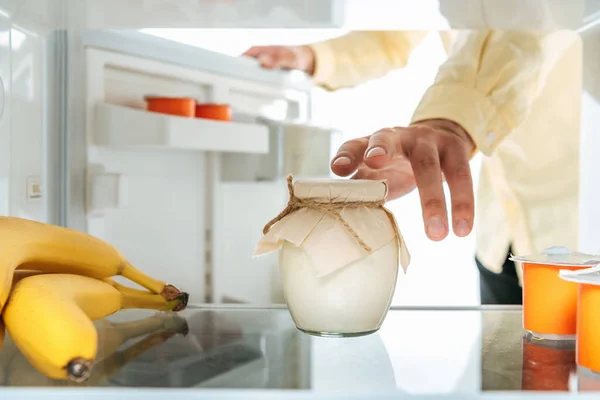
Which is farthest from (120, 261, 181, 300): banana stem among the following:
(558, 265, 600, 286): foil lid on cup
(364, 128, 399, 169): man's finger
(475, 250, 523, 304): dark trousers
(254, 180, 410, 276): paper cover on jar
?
(475, 250, 523, 304): dark trousers

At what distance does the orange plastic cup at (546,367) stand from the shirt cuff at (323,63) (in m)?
0.51

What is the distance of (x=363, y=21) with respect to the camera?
2.25ft

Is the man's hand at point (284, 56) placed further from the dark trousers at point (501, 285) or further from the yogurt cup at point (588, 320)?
the yogurt cup at point (588, 320)

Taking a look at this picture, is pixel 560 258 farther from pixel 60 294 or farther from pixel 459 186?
pixel 60 294

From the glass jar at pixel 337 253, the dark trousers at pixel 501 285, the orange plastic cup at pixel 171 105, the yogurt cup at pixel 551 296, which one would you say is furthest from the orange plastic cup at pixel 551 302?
the orange plastic cup at pixel 171 105

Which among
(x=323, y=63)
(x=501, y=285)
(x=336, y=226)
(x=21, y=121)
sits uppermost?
(x=323, y=63)

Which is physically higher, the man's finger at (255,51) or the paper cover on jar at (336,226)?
the man's finger at (255,51)

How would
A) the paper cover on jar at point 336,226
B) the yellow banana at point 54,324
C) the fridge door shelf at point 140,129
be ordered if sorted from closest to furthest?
the yellow banana at point 54,324
the paper cover on jar at point 336,226
the fridge door shelf at point 140,129

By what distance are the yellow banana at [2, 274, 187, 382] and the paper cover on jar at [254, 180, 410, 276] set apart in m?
0.16

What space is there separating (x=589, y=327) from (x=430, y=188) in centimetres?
22

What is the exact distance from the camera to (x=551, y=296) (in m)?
0.53

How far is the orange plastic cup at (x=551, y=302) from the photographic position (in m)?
0.53

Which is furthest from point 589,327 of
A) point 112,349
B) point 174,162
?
point 174,162

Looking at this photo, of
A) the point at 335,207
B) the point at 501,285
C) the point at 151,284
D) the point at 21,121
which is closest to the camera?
the point at 335,207
